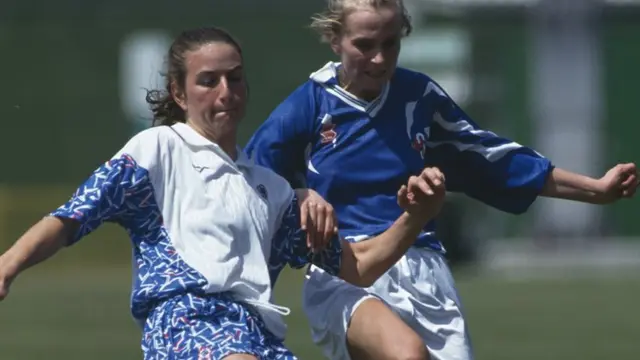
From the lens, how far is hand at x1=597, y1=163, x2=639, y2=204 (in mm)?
6410

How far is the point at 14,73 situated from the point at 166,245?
29.0 m

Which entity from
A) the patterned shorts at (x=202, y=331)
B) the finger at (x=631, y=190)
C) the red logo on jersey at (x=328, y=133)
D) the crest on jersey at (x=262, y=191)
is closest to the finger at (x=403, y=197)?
the crest on jersey at (x=262, y=191)

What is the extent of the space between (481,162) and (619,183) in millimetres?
547

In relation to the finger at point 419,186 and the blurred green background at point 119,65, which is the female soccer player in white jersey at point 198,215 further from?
the blurred green background at point 119,65

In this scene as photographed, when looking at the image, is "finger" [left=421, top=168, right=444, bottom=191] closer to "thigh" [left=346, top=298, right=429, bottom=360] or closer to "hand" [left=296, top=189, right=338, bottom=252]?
"hand" [left=296, top=189, right=338, bottom=252]

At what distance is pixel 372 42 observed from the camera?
20.0 feet

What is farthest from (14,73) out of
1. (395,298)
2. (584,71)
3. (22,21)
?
(395,298)

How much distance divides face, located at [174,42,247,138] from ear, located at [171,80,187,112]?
58mm

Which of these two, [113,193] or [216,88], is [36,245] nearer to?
[113,193]

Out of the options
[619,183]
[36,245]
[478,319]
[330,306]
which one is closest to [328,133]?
[330,306]

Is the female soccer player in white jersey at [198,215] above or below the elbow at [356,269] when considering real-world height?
above

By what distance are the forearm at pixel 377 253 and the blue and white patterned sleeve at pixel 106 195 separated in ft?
2.74

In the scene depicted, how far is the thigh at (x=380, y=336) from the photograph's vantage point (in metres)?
5.77

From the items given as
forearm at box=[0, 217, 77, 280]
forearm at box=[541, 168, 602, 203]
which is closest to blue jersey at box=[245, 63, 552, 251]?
forearm at box=[541, 168, 602, 203]
